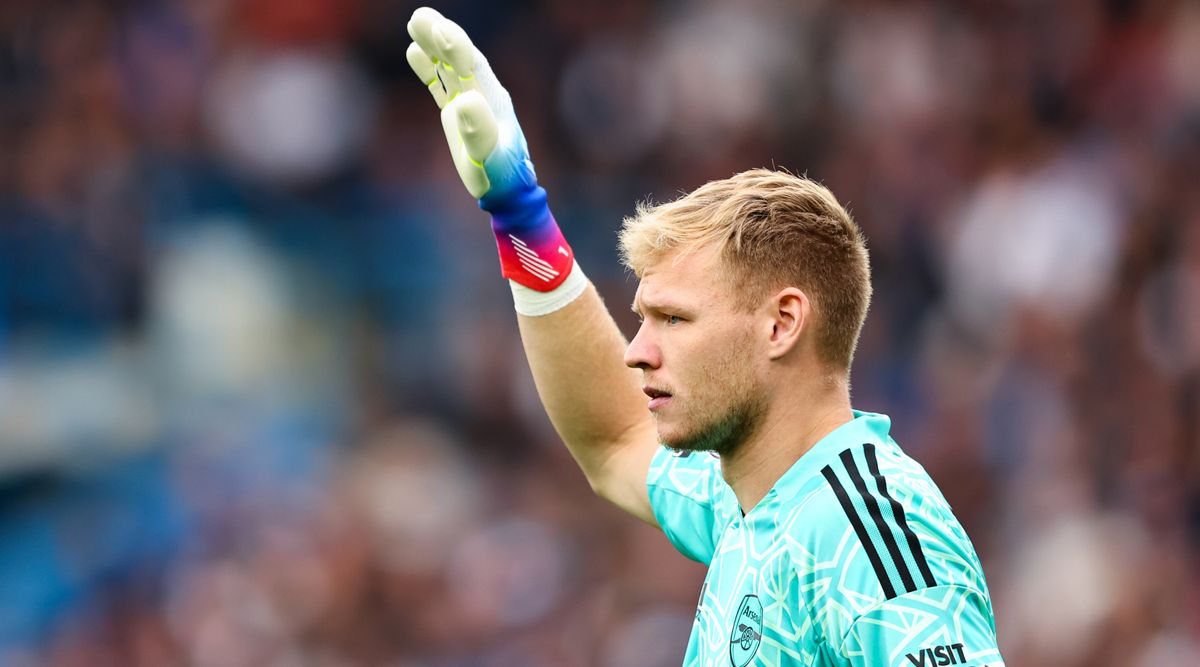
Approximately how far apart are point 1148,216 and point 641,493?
5656 millimetres

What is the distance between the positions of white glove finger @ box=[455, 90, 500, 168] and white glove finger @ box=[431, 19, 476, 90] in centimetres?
11

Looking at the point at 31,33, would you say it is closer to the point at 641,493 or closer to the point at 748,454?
the point at 641,493

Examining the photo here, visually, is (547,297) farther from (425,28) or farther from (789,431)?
(789,431)

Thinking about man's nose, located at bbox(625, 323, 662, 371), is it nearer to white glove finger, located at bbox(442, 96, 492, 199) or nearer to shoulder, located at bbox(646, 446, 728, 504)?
shoulder, located at bbox(646, 446, 728, 504)

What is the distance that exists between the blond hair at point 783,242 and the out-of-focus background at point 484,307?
4910 mm

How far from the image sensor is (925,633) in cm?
271

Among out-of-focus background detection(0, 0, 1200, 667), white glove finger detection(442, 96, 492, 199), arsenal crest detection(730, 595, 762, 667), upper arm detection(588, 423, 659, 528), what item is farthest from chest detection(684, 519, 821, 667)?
out-of-focus background detection(0, 0, 1200, 667)

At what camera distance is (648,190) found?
32.6 ft

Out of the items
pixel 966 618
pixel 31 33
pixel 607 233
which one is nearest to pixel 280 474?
pixel 607 233

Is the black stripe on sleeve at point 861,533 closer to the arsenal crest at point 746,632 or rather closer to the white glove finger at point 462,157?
the arsenal crest at point 746,632

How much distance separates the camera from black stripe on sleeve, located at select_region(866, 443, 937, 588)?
2770mm

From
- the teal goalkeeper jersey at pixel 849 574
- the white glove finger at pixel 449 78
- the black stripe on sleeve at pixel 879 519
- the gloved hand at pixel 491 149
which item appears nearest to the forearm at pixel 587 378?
the gloved hand at pixel 491 149

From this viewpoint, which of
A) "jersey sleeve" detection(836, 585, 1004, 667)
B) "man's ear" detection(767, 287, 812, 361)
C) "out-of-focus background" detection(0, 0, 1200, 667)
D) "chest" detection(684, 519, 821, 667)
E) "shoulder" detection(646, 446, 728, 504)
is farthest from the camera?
"out-of-focus background" detection(0, 0, 1200, 667)

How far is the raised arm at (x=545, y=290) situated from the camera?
361 centimetres
